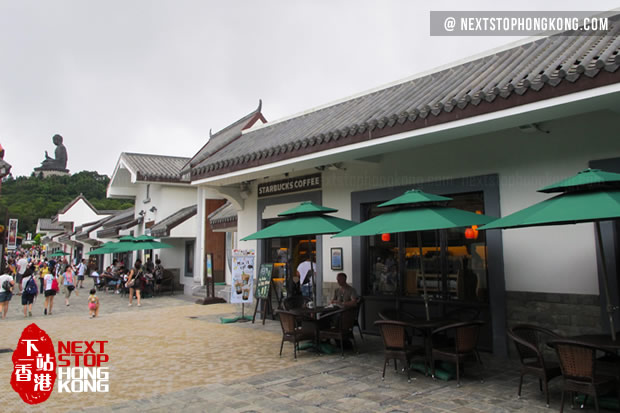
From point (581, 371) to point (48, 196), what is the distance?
71.0m

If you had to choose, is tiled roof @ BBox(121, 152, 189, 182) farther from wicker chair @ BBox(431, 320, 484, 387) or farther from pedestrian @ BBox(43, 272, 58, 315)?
wicker chair @ BBox(431, 320, 484, 387)

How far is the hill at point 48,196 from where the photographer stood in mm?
58438

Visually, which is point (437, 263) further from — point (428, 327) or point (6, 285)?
point (6, 285)

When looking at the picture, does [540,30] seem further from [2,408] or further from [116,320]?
[116,320]

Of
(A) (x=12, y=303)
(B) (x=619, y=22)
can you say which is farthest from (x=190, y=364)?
(A) (x=12, y=303)

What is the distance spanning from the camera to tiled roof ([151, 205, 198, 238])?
18797mm

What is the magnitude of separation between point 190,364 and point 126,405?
6.10ft

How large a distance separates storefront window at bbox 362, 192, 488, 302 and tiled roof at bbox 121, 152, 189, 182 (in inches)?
497

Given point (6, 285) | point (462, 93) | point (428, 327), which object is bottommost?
point (428, 327)

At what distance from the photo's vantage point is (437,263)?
7.59m

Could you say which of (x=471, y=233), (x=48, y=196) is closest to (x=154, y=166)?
(x=471, y=233)

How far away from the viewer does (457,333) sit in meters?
5.21

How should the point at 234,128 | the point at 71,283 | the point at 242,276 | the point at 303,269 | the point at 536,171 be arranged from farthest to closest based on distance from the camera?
the point at 234,128 → the point at 71,283 → the point at 242,276 → the point at 303,269 → the point at 536,171

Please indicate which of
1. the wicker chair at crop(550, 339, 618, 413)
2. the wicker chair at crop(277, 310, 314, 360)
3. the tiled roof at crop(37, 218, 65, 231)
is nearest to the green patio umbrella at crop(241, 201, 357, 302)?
the wicker chair at crop(277, 310, 314, 360)
